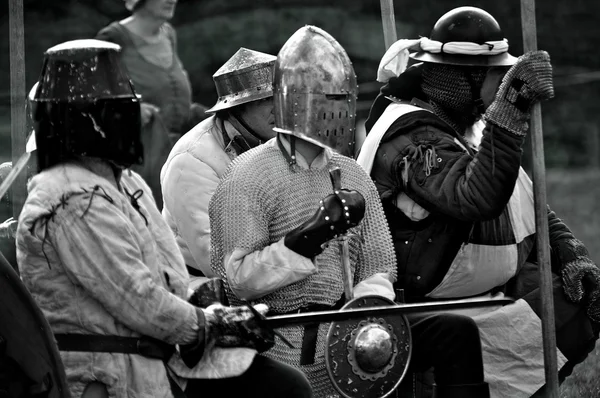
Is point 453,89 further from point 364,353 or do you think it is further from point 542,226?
point 364,353

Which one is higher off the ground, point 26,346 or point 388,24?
point 388,24

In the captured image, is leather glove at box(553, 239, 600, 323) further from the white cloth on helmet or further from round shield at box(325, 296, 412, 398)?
round shield at box(325, 296, 412, 398)

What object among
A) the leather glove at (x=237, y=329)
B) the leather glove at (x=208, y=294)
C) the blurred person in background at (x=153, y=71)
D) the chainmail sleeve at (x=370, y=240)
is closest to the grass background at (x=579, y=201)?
the blurred person in background at (x=153, y=71)

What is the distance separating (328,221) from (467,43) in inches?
56.5

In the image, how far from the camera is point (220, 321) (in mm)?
4820

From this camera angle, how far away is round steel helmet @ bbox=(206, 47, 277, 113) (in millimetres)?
6462

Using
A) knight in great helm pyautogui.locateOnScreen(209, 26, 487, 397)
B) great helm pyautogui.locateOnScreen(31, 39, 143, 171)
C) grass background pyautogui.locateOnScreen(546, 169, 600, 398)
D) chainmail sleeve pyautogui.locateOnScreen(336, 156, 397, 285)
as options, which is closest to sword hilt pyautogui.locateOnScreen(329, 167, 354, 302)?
knight in great helm pyautogui.locateOnScreen(209, 26, 487, 397)

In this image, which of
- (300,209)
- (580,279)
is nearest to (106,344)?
(300,209)

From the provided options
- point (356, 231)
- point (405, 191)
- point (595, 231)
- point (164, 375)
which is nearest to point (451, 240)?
point (405, 191)

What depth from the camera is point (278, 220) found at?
216 inches

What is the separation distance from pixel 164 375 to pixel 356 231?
118cm

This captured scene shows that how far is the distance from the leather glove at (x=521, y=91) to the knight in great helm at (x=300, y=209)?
644 millimetres

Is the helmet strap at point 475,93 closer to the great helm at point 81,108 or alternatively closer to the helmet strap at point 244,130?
the helmet strap at point 244,130

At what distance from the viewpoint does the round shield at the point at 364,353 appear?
17.7 feet
